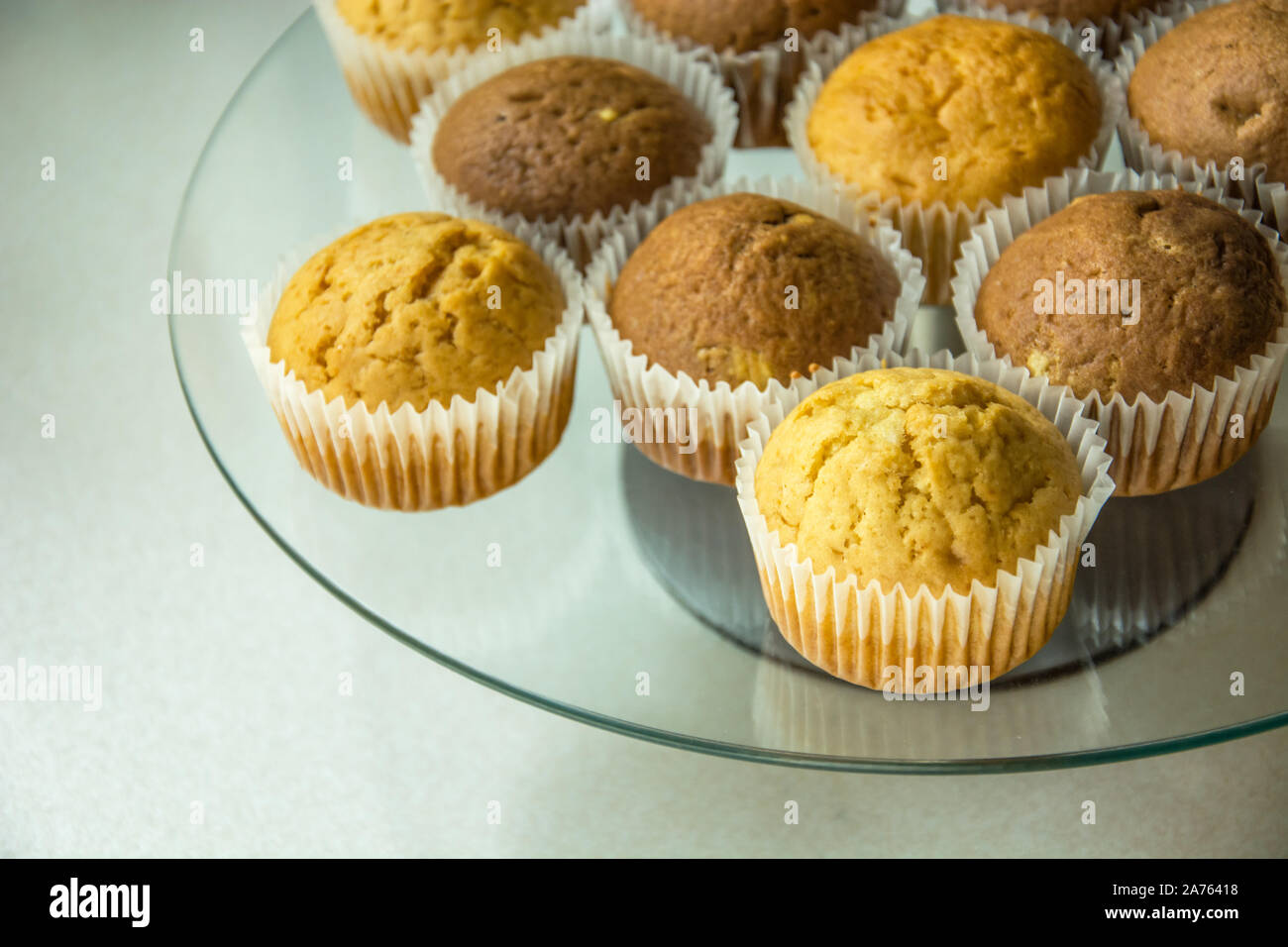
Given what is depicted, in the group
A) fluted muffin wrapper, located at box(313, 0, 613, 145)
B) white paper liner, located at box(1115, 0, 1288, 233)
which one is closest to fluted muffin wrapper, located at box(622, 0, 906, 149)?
fluted muffin wrapper, located at box(313, 0, 613, 145)

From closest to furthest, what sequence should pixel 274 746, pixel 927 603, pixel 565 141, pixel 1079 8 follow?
pixel 927 603, pixel 565 141, pixel 274 746, pixel 1079 8

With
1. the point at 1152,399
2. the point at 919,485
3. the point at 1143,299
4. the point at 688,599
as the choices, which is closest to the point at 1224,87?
the point at 1143,299

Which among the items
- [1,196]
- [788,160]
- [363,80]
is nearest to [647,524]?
[788,160]

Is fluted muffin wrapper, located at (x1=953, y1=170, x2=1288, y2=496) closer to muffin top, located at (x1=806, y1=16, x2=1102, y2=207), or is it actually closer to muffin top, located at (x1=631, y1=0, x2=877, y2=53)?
muffin top, located at (x1=806, y1=16, x2=1102, y2=207)

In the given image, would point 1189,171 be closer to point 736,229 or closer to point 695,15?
point 736,229

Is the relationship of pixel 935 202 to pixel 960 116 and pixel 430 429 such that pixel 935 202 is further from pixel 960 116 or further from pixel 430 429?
pixel 430 429
